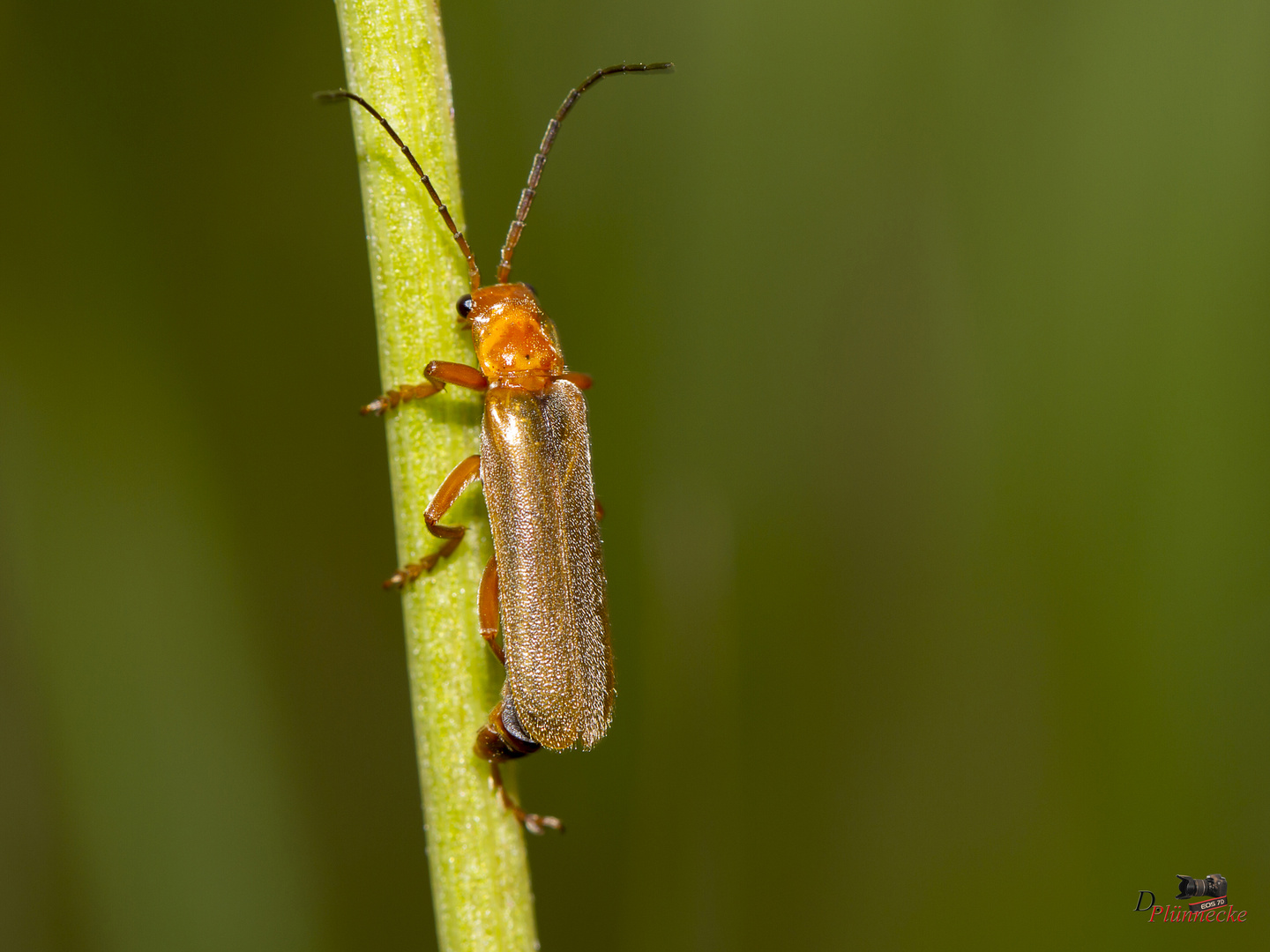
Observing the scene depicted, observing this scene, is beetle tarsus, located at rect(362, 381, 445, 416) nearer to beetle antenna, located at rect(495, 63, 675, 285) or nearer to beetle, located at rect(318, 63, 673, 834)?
beetle, located at rect(318, 63, 673, 834)

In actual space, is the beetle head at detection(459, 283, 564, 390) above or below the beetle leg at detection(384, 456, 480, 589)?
above

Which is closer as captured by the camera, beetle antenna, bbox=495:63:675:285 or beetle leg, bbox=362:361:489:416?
beetle leg, bbox=362:361:489:416

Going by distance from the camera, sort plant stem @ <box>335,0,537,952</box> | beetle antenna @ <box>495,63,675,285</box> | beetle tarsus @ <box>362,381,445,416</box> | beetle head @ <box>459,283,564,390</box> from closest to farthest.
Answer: plant stem @ <box>335,0,537,952</box>, beetle tarsus @ <box>362,381,445,416</box>, beetle antenna @ <box>495,63,675,285</box>, beetle head @ <box>459,283,564,390</box>

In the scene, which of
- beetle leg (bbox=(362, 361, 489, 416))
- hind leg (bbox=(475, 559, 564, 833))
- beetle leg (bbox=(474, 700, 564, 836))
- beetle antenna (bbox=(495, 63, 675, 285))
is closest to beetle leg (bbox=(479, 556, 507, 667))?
hind leg (bbox=(475, 559, 564, 833))

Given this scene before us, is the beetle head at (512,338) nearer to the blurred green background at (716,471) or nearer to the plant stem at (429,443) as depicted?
the plant stem at (429,443)

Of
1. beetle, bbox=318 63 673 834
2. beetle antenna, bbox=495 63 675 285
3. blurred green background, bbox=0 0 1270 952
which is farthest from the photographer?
blurred green background, bbox=0 0 1270 952

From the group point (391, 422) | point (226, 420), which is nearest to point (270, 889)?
point (226, 420)

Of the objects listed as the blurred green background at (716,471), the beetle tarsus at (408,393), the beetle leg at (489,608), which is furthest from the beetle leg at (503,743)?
the blurred green background at (716,471)

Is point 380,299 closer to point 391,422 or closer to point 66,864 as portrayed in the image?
point 391,422
